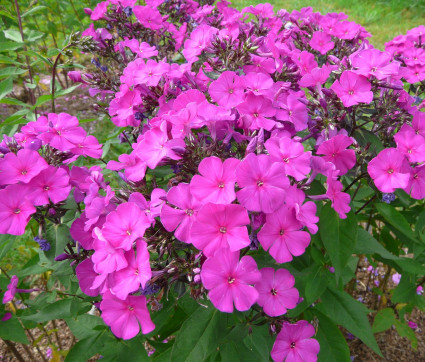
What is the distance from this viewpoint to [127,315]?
118 cm

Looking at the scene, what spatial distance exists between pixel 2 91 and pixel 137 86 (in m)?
0.90

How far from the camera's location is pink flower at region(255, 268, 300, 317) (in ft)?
3.93

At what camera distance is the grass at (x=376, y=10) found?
7.94 m

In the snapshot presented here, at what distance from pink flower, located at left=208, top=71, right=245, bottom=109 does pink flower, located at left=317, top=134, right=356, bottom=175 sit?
0.33m

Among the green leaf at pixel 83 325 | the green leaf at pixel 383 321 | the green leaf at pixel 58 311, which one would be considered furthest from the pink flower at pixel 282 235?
the green leaf at pixel 383 321

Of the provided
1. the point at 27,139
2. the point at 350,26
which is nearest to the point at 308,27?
the point at 350,26

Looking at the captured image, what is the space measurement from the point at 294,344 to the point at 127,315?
1.93ft

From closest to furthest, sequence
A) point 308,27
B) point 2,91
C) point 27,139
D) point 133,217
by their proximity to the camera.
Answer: point 133,217 < point 27,139 < point 2,91 < point 308,27

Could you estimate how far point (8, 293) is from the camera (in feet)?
5.65

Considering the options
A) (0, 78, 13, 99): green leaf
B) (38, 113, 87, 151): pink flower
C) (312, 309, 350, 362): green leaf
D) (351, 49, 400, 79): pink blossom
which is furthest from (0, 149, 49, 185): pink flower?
(312, 309, 350, 362): green leaf

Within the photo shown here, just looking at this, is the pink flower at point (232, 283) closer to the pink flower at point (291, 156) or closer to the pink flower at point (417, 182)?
the pink flower at point (291, 156)

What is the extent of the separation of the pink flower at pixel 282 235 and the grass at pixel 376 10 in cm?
747

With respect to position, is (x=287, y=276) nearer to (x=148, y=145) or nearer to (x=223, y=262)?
(x=223, y=262)

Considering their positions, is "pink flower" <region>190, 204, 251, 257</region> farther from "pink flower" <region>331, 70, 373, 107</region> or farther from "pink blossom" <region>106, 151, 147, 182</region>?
"pink flower" <region>331, 70, 373, 107</region>
